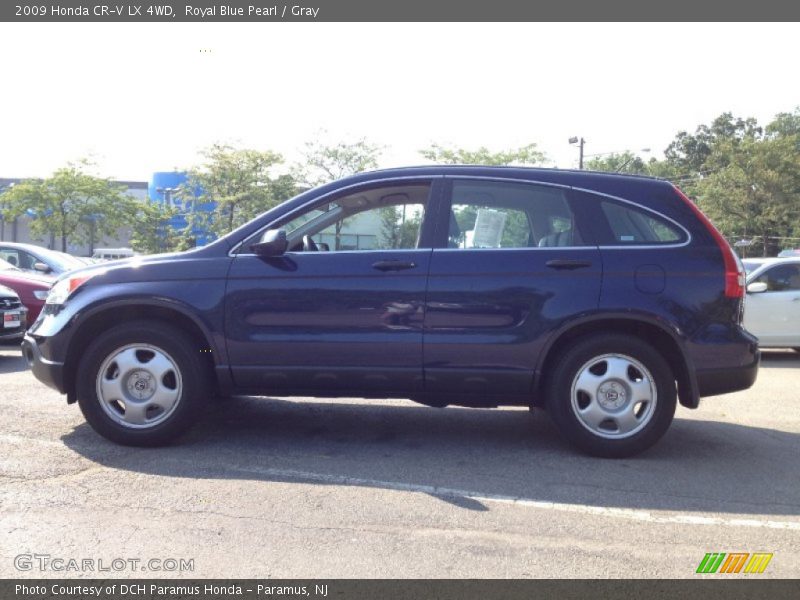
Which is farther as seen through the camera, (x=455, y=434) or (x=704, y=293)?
(x=455, y=434)

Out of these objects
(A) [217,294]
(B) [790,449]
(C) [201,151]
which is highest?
(C) [201,151]

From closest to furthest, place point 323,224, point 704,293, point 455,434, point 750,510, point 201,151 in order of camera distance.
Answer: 1. point 750,510
2. point 704,293
3. point 323,224
4. point 455,434
5. point 201,151

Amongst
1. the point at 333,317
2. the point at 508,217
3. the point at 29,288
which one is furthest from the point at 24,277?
the point at 508,217

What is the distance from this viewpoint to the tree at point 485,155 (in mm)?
32750

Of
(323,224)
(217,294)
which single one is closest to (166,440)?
(217,294)

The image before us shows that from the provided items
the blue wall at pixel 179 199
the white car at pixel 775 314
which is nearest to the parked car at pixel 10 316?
the white car at pixel 775 314

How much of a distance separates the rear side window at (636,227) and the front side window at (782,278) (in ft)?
22.3

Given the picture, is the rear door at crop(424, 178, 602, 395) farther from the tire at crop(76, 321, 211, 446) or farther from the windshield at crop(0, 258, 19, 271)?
the windshield at crop(0, 258, 19, 271)

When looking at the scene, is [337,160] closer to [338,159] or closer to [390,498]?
[338,159]

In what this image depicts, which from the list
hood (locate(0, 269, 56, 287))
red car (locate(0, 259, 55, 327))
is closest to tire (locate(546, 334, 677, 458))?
red car (locate(0, 259, 55, 327))

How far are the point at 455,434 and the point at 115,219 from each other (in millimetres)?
33068

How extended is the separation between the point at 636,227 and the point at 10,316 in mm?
7739

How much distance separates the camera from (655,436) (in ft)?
15.8

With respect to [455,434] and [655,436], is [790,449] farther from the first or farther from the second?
[455,434]
